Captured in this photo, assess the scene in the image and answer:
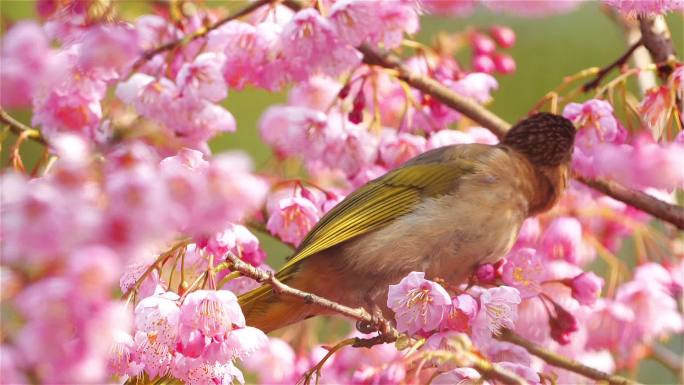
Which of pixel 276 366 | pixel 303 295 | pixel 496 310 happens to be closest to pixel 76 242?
pixel 303 295

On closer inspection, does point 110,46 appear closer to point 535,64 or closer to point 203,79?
point 203,79

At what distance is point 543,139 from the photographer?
323 centimetres

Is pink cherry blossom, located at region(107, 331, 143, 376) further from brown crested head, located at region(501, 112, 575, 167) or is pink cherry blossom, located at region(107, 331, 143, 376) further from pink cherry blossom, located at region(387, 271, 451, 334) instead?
brown crested head, located at region(501, 112, 575, 167)

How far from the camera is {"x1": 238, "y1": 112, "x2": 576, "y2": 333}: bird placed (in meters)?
2.90

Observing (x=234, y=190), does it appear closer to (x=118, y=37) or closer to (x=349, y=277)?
(x=118, y=37)

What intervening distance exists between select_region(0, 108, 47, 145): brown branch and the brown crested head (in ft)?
4.87

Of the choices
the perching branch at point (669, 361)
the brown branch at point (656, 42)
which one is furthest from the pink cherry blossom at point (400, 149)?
the perching branch at point (669, 361)

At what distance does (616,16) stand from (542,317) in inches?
51.6

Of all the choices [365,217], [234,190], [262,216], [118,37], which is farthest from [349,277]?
[234,190]

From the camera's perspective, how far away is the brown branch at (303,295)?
76.5 inches

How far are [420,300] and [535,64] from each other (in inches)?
150

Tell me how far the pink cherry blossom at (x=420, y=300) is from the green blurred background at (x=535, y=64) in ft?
→ 10.1

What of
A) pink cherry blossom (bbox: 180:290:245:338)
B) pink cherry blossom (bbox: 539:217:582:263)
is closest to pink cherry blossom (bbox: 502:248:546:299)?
pink cherry blossom (bbox: 539:217:582:263)

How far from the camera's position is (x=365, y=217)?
2971 millimetres
